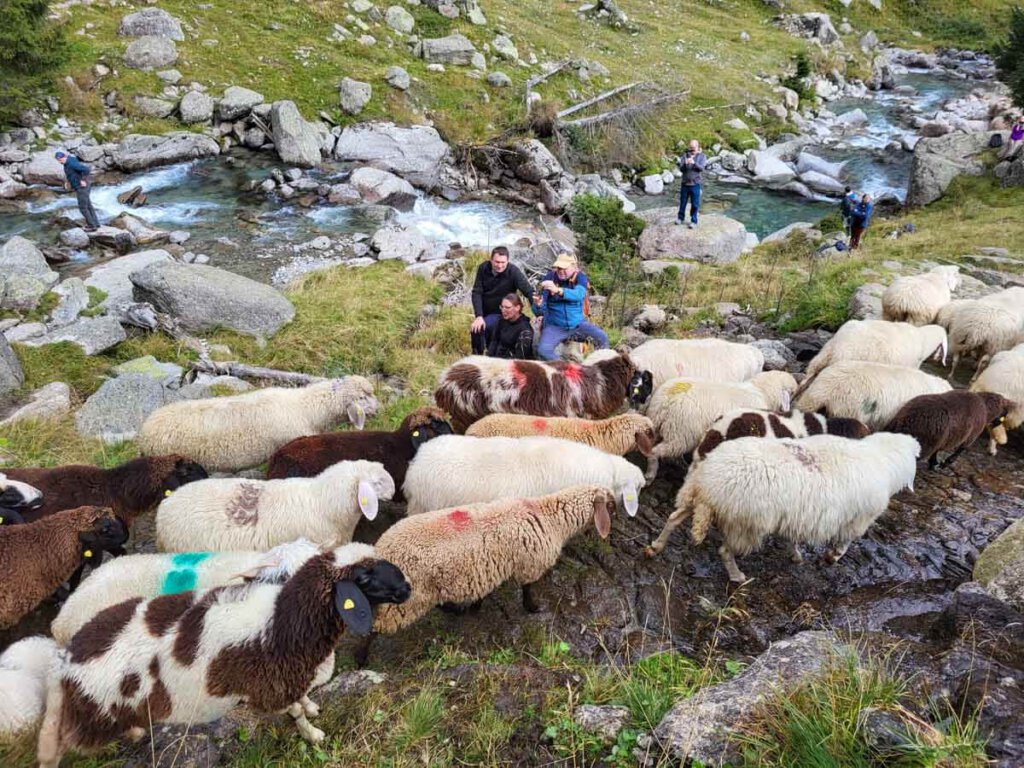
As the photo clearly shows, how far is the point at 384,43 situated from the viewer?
2564 cm

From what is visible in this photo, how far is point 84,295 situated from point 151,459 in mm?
6751

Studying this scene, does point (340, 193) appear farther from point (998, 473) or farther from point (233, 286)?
point (998, 473)

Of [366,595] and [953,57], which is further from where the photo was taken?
[953,57]

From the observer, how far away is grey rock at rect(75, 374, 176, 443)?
7.14 meters

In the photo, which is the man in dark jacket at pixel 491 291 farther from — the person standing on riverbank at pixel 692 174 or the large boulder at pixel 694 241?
the person standing on riverbank at pixel 692 174

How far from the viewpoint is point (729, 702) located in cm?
307

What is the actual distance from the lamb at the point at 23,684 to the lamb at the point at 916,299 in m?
11.0

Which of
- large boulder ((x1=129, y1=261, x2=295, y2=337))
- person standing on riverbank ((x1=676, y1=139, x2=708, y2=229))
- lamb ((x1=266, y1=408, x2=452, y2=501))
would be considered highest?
person standing on riverbank ((x1=676, y1=139, x2=708, y2=229))

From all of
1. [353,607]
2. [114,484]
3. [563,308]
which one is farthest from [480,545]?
[563,308]

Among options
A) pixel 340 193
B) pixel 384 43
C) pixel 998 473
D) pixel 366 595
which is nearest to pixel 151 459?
pixel 366 595

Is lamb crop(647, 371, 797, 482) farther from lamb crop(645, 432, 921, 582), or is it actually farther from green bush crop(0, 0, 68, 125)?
green bush crop(0, 0, 68, 125)

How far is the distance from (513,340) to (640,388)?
1.94 meters

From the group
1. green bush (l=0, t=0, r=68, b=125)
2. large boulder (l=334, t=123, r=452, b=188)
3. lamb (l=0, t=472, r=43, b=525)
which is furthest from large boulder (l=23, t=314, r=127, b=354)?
large boulder (l=334, t=123, r=452, b=188)

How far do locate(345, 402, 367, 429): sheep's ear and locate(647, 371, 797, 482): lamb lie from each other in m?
3.33
